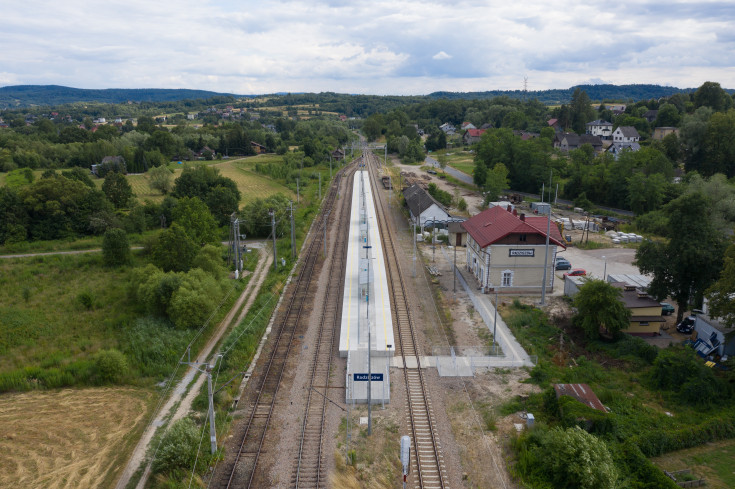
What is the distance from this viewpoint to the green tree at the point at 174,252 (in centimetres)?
3388

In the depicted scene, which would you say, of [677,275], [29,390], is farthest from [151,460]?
[677,275]

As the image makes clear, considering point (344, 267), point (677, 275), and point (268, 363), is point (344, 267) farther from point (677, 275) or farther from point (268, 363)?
point (677, 275)

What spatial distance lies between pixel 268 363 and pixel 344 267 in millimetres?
16685

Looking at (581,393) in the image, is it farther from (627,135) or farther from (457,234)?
(627,135)

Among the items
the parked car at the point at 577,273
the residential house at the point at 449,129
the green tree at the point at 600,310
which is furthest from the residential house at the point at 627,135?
the green tree at the point at 600,310

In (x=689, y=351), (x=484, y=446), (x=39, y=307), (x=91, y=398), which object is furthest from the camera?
(x=39, y=307)

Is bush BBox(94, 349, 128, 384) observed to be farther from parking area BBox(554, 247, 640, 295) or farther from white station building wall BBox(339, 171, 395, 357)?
parking area BBox(554, 247, 640, 295)

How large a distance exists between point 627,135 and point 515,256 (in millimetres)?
77615

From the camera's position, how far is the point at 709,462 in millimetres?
17891

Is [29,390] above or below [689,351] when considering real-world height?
below

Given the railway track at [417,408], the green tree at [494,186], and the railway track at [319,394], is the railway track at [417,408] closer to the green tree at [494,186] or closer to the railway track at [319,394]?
the railway track at [319,394]

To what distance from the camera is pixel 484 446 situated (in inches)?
741

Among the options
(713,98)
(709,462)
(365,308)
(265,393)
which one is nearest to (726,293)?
(709,462)

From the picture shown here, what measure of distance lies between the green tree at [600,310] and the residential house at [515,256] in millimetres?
5980
